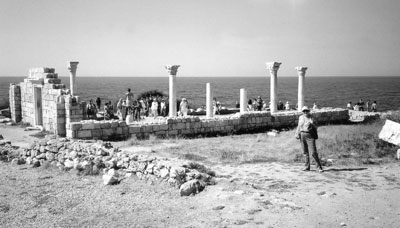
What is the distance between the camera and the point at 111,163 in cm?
935

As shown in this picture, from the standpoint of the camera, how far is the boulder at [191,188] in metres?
7.32

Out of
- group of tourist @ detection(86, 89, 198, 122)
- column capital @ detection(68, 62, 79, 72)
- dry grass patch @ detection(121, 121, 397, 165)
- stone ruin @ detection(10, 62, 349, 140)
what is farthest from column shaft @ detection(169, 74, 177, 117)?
column capital @ detection(68, 62, 79, 72)

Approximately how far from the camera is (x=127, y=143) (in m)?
12.7

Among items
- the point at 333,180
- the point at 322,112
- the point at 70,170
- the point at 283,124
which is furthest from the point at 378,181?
the point at 322,112

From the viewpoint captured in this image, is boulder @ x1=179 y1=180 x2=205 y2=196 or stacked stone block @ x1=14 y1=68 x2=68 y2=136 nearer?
boulder @ x1=179 y1=180 x2=205 y2=196

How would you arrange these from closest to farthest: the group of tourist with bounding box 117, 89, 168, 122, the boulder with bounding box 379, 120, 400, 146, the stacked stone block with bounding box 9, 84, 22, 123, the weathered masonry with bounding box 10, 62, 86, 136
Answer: the boulder with bounding box 379, 120, 400, 146
the weathered masonry with bounding box 10, 62, 86, 136
the group of tourist with bounding box 117, 89, 168, 122
the stacked stone block with bounding box 9, 84, 22, 123

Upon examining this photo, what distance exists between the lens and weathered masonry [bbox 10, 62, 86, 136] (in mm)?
15250

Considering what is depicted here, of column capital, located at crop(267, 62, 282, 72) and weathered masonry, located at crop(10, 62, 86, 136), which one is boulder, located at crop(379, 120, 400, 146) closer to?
column capital, located at crop(267, 62, 282, 72)

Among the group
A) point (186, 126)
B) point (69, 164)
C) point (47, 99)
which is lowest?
point (69, 164)

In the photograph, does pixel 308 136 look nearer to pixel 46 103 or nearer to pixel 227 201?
pixel 227 201

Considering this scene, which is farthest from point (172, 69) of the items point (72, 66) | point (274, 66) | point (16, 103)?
point (16, 103)

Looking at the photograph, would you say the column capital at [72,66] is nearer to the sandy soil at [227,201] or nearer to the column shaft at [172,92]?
the column shaft at [172,92]

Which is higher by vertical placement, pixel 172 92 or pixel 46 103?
pixel 172 92

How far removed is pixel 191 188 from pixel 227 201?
2.98ft
